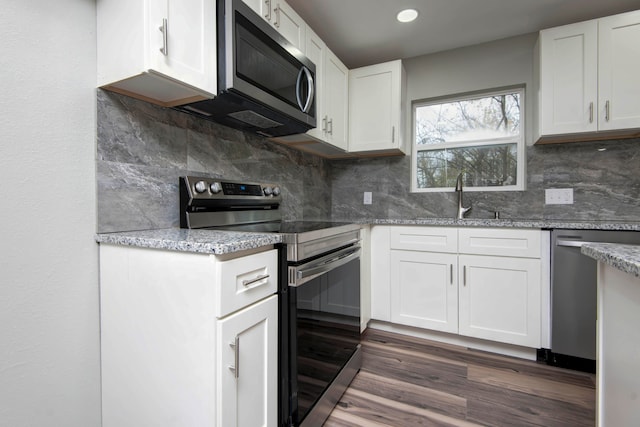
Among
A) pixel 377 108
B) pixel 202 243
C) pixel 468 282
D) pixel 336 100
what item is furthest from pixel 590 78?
pixel 202 243

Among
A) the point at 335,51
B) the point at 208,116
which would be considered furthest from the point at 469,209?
the point at 208,116

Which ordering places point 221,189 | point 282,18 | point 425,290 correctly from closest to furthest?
point 221,189, point 282,18, point 425,290

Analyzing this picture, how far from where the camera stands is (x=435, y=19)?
2094mm

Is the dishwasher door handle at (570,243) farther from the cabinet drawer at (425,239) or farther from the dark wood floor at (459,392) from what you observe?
the dark wood floor at (459,392)

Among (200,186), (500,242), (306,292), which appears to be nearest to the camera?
(306,292)

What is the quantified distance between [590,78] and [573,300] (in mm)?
1481

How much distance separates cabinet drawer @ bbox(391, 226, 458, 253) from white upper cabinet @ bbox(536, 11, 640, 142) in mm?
988

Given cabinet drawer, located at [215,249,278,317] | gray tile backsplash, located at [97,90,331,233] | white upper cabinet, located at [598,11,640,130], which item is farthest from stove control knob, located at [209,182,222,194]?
white upper cabinet, located at [598,11,640,130]

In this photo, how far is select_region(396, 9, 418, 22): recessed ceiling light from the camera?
6.55 feet

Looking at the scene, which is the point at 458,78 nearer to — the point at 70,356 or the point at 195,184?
the point at 195,184

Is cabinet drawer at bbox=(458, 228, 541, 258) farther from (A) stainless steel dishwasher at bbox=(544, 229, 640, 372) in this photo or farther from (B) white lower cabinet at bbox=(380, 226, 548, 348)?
(A) stainless steel dishwasher at bbox=(544, 229, 640, 372)

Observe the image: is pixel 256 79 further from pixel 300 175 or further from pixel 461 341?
pixel 461 341

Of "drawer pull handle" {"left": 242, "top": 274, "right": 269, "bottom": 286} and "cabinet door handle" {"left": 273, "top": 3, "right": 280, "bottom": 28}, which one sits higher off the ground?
"cabinet door handle" {"left": 273, "top": 3, "right": 280, "bottom": 28}

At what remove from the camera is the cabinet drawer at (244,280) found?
849 millimetres
